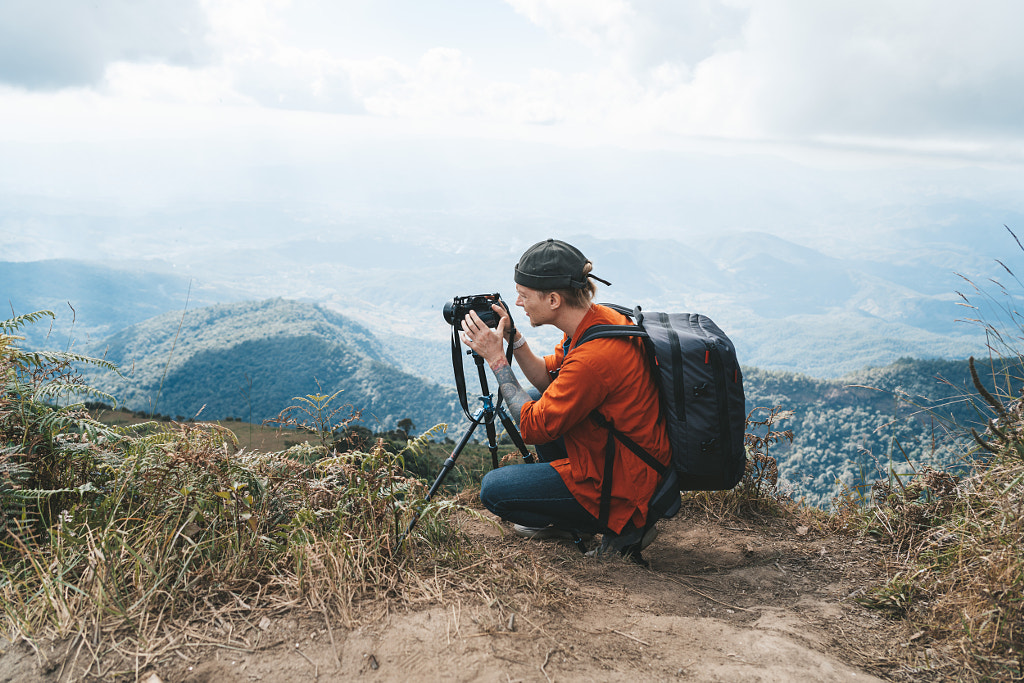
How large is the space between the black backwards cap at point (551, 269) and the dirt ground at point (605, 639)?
154 cm

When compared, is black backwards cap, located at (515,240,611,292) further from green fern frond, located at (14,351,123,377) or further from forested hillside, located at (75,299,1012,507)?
forested hillside, located at (75,299,1012,507)

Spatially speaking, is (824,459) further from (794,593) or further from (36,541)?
(36,541)

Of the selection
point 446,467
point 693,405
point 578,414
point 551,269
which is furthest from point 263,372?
point 693,405

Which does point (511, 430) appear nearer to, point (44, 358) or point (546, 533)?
point (546, 533)

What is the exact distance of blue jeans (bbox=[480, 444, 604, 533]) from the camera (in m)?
3.34

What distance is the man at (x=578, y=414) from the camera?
2979 mm

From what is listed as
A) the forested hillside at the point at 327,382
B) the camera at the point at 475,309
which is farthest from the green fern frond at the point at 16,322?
Answer: the forested hillside at the point at 327,382

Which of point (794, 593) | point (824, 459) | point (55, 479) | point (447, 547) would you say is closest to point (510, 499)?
point (447, 547)

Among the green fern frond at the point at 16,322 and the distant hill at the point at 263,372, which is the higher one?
the green fern frond at the point at 16,322

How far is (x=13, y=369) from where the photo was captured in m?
2.94

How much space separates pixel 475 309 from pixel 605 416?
1.04 m

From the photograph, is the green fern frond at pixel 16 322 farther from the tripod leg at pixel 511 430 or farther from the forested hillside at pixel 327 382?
the forested hillside at pixel 327 382

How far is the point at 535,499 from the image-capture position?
338 centimetres

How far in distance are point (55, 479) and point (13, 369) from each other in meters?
0.71
